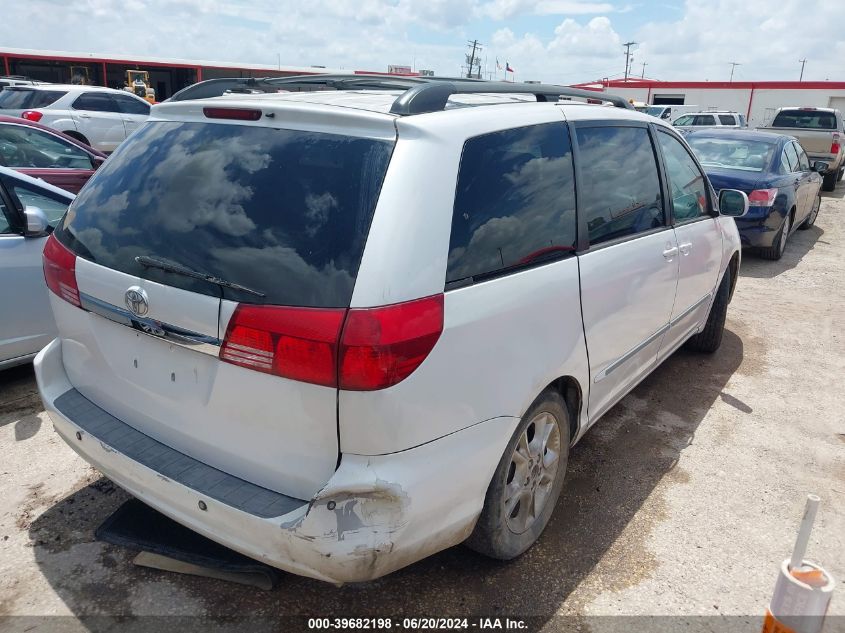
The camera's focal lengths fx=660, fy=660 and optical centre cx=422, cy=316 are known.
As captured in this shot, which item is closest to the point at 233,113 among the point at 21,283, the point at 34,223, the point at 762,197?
the point at 34,223

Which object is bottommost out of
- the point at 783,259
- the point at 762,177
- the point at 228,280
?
the point at 783,259

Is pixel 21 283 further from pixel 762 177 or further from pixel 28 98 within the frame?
pixel 28 98

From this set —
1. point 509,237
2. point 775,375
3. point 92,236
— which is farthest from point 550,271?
point 775,375

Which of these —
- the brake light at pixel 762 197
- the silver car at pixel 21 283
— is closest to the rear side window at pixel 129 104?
the silver car at pixel 21 283

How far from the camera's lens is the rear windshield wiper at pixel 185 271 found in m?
1.99

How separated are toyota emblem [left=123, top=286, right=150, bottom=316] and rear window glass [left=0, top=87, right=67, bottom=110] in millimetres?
13716

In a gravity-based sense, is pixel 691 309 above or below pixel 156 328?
below

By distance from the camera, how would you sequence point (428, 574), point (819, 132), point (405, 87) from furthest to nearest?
point (819, 132) → point (405, 87) → point (428, 574)

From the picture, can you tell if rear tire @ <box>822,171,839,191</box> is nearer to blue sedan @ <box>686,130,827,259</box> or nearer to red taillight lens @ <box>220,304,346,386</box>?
blue sedan @ <box>686,130,827,259</box>

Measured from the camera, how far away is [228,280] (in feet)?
6.64

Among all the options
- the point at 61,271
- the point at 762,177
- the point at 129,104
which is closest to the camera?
the point at 61,271

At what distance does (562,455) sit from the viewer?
9.66 ft

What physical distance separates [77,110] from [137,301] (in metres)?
13.8

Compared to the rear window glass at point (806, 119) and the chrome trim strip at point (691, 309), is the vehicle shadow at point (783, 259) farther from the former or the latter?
the rear window glass at point (806, 119)
